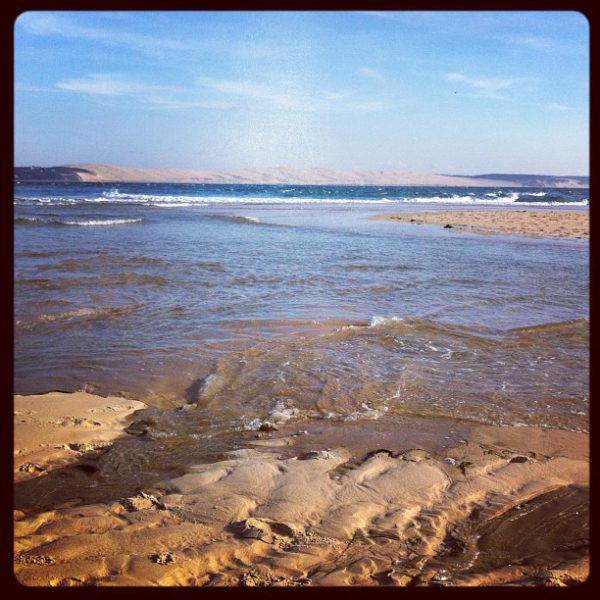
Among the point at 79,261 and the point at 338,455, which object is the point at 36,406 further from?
the point at 79,261

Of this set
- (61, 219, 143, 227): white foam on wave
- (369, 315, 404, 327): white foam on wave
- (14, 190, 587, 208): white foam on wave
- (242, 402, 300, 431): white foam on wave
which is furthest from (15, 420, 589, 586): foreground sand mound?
(14, 190, 587, 208): white foam on wave

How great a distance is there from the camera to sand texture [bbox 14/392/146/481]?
117 inches

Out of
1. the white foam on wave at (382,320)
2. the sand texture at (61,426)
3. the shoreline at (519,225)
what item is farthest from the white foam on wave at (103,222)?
the sand texture at (61,426)

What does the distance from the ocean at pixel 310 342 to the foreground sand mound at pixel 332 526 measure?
1.42 feet

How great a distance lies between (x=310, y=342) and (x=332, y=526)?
10.1ft

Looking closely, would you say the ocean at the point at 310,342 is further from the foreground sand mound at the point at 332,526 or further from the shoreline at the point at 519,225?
the shoreline at the point at 519,225

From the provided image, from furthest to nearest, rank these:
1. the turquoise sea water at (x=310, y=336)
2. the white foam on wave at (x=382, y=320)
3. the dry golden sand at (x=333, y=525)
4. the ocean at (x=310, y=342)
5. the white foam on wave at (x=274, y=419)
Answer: the white foam on wave at (x=382, y=320)
the turquoise sea water at (x=310, y=336)
the ocean at (x=310, y=342)
the white foam on wave at (x=274, y=419)
the dry golden sand at (x=333, y=525)

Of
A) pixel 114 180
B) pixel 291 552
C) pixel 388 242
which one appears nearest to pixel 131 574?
pixel 291 552

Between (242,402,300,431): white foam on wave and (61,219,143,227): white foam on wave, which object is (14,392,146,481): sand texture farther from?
(61,219,143,227): white foam on wave

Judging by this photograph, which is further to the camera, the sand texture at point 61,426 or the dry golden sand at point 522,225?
the dry golden sand at point 522,225

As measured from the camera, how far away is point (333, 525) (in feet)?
7.77

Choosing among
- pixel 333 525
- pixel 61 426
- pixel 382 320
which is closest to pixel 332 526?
pixel 333 525

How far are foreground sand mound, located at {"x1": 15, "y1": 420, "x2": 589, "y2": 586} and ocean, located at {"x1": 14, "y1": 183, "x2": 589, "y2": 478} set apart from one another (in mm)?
433

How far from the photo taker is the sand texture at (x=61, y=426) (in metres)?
2.98
